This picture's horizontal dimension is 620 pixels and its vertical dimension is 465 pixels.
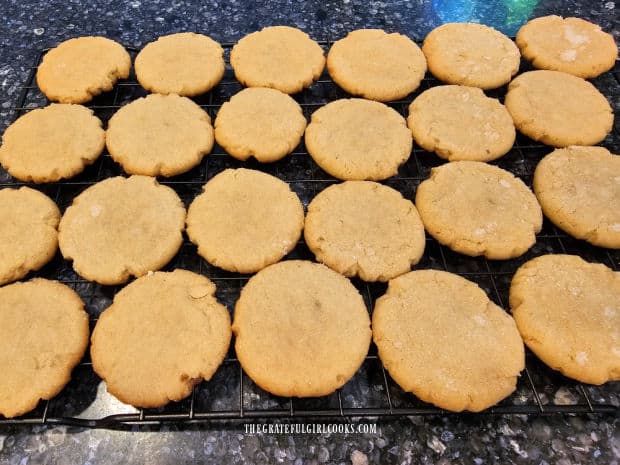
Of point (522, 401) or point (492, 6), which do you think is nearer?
point (522, 401)

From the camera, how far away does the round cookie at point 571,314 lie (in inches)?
75.7

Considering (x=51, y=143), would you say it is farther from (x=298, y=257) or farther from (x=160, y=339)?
(x=298, y=257)

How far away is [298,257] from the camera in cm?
234

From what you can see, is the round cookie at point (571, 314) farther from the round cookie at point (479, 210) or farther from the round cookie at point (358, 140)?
the round cookie at point (358, 140)

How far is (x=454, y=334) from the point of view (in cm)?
194

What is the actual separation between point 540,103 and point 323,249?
1720 mm

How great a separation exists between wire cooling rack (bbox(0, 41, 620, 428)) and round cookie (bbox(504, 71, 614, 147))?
13cm

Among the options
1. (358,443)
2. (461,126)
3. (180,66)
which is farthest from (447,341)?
(180,66)

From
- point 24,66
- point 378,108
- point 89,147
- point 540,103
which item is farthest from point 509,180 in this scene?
point 24,66

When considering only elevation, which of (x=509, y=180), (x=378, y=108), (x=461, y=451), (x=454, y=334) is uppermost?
(x=378, y=108)

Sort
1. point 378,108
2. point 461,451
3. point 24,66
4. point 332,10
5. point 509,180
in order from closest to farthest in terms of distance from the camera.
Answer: point 461,451
point 509,180
point 378,108
point 24,66
point 332,10

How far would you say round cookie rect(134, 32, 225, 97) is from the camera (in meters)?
2.76

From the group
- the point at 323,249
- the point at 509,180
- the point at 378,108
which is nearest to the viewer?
the point at 323,249

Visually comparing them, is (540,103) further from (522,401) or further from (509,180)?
(522,401)
